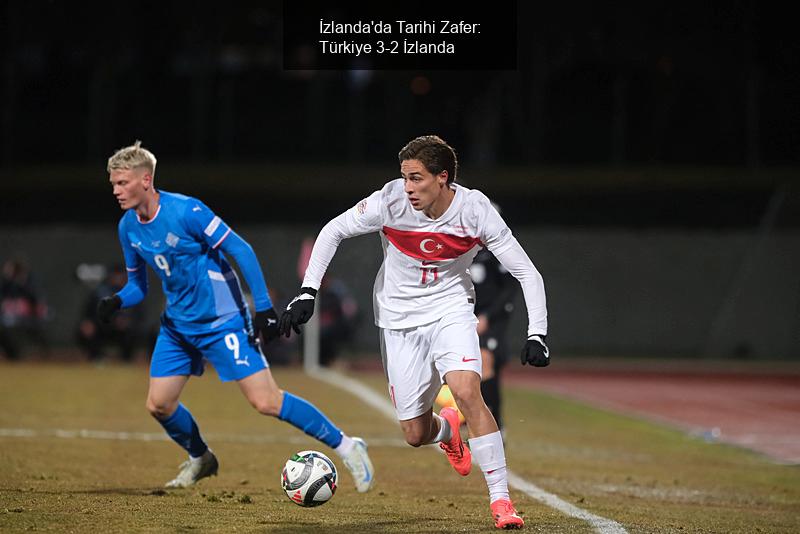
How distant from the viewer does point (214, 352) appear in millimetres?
8070

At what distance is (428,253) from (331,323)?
1785 centimetres

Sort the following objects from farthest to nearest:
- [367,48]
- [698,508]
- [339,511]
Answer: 1. [367,48]
2. [698,508]
3. [339,511]

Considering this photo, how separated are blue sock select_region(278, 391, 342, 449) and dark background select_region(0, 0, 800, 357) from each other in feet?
68.6

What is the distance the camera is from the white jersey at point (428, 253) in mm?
6977

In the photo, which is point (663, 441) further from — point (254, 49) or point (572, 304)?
point (254, 49)

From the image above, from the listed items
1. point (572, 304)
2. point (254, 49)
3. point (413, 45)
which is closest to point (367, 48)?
point (413, 45)

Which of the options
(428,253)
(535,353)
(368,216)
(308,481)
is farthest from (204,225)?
(535,353)

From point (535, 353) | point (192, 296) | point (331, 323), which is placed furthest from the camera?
point (331, 323)

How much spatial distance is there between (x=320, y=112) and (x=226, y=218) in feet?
12.0

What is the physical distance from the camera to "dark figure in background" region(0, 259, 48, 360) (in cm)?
2468

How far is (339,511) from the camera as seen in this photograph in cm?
751

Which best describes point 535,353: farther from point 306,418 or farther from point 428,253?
point 306,418

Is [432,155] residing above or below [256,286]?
above

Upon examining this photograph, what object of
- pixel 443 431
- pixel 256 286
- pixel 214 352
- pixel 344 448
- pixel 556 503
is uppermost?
pixel 256 286
